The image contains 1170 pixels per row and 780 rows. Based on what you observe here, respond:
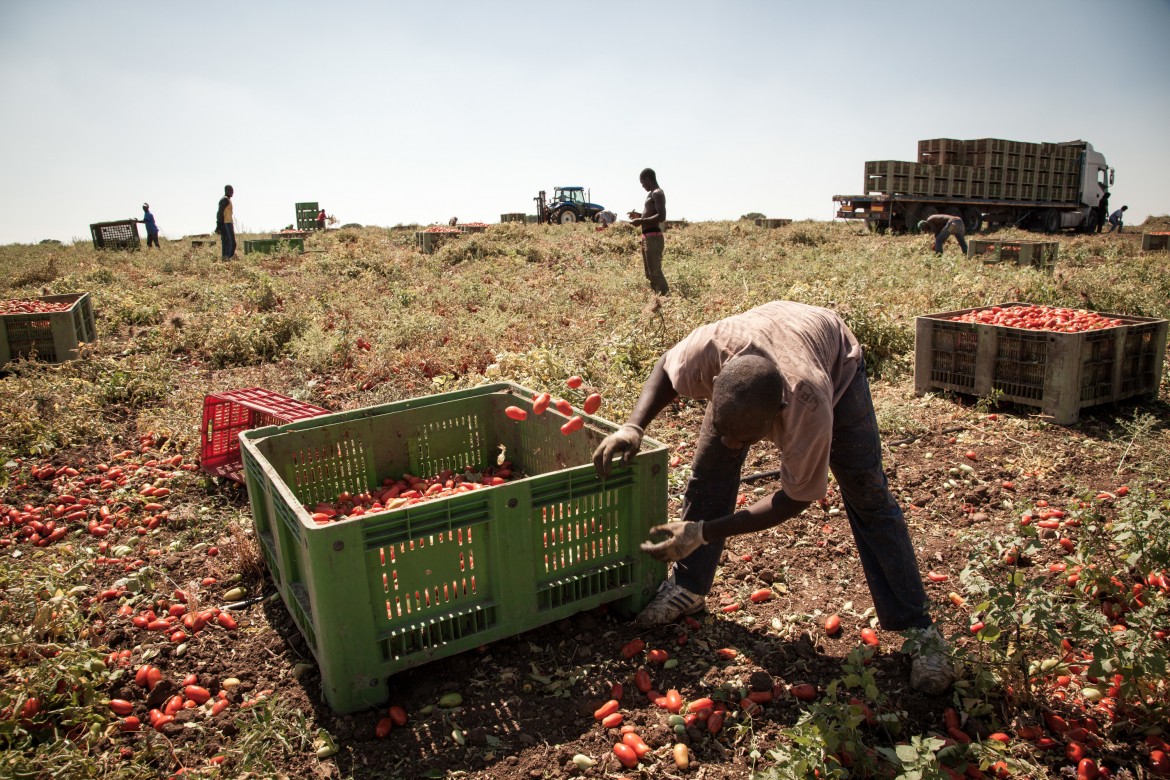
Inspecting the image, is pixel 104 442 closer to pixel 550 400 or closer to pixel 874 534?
pixel 550 400

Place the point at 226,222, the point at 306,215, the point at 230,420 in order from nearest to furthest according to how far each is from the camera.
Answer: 1. the point at 230,420
2. the point at 226,222
3. the point at 306,215

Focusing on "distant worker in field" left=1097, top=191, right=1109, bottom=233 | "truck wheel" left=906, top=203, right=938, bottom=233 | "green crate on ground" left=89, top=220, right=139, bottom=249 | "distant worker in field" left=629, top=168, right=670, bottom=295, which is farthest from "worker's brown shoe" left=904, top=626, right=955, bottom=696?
"distant worker in field" left=1097, top=191, right=1109, bottom=233

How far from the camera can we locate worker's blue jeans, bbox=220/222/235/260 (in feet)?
50.4

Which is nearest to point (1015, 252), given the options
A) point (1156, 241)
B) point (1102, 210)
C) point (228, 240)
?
point (1156, 241)

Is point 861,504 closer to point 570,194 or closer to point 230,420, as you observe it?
point 230,420

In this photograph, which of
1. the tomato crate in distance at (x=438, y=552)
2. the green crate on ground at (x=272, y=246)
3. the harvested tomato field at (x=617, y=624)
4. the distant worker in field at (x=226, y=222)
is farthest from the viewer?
the green crate on ground at (x=272, y=246)

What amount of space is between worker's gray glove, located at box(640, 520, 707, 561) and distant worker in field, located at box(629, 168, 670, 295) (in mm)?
7451

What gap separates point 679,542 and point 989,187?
2608 cm

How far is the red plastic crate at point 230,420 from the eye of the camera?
4.52 meters

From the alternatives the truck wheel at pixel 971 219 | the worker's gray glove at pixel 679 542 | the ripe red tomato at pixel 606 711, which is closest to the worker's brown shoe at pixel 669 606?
the worker's gray glove at pixel 679 542

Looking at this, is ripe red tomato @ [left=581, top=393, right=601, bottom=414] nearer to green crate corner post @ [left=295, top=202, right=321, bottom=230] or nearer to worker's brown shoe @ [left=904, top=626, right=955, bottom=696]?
worker's brown shoe @ [left=904, top=626, right=955, bottom=696]

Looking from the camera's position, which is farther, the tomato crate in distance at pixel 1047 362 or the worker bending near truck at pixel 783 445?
the tomato crate in distance at pixel 1047 362

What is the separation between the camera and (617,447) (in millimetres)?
2957

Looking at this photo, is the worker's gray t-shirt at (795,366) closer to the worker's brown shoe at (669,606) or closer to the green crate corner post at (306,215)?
the worker's brown shoe at (669,606)
